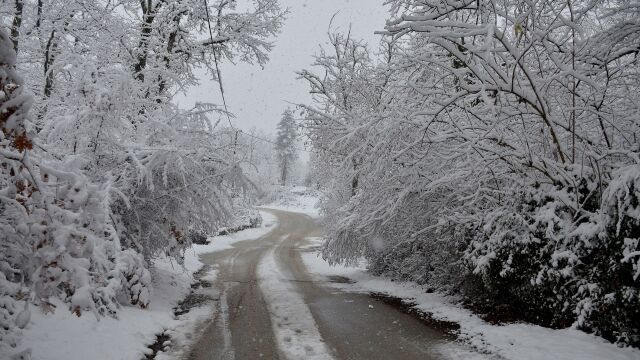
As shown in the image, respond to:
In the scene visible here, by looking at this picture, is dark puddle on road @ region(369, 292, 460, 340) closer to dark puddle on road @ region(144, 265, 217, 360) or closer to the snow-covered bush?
the snow-covered bush

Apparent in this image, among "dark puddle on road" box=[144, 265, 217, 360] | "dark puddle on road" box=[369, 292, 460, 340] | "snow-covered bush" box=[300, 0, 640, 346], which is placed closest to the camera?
"snow-covered bush" box=[300, 0, 640, 346]

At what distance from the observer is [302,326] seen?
8.16 meters

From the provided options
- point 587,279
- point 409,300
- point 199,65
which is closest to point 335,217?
point 409,300

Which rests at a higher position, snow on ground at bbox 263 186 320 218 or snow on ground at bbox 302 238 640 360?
snow on ground at bbox 263 186 320 218

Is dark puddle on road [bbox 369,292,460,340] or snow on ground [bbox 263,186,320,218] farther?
snow on ground [bbox 263,186,320,218]

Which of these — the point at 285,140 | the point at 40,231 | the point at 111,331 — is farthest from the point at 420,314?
the point at 285,140

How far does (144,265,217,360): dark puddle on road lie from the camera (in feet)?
21.6

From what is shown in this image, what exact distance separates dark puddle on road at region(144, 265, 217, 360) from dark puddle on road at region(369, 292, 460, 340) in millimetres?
4211

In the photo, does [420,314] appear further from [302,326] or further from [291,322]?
[291,322]

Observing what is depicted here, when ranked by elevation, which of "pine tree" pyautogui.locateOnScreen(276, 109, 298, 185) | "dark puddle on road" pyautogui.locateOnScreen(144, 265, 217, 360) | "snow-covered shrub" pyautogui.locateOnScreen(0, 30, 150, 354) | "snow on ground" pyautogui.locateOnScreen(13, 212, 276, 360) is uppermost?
"pine tree" pyautogui.locateOnScreen(276, 109, 298, 185)

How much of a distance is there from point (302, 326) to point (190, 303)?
10.0 feet

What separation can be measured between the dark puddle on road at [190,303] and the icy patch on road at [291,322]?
1.52 meters

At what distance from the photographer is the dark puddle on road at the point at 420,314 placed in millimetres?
7781

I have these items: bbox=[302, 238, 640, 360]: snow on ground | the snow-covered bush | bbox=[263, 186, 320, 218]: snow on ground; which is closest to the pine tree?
bbox=[263, 186, 320, 218]: snow on ground
